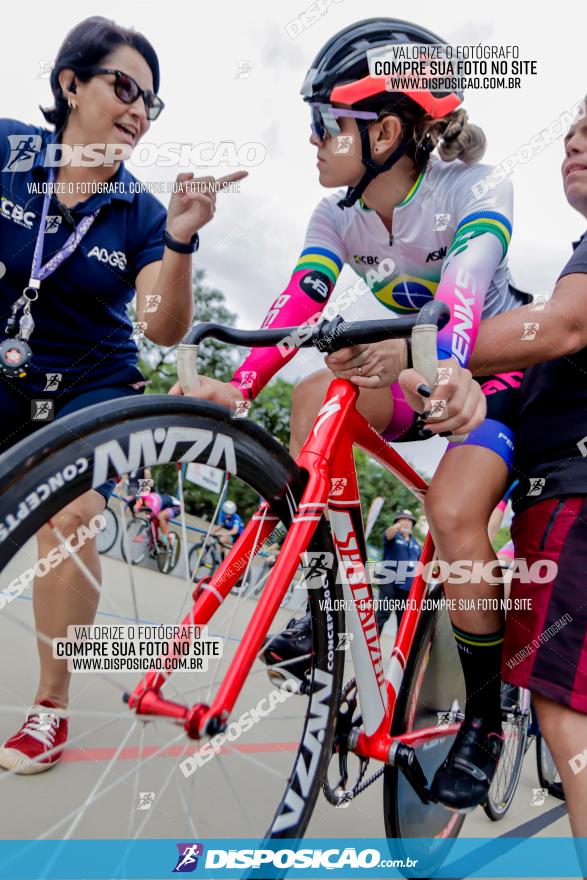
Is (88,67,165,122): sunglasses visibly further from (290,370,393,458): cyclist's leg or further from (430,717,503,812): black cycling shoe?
(430,717,503,812): black cycling shoe

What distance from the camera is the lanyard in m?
2.16

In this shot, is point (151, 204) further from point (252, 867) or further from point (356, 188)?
point (252, 867)

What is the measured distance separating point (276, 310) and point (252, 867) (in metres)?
1.37

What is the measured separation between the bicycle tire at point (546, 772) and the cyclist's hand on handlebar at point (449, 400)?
216cm

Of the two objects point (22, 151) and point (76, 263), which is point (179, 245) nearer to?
point (76, 263)

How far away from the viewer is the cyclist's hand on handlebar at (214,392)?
4.79ft

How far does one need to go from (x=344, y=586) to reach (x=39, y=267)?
137cm

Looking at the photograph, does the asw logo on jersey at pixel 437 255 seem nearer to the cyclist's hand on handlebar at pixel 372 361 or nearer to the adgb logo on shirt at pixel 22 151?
the cyclist's hand on handlebar at pixel 372 361

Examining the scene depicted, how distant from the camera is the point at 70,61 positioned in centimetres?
230

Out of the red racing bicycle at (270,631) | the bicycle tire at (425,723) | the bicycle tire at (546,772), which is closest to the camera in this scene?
the red racing bicycle at (270,631)

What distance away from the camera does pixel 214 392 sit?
1.50 metres

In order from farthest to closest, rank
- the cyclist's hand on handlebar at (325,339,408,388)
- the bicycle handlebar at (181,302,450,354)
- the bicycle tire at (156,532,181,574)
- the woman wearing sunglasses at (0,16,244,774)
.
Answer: the bicycle tire at (156,532,181,574) → the woman wearing sunglasses at (0,16,244,774) → the cyclist's hand on handlebar at (325,339,408,388) → the bicycle handlebar at (181,302,450,354)

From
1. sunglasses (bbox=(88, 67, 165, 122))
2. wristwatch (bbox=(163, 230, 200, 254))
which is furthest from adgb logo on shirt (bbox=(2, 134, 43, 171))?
wristwatch (bbox=(163, 230, 200, 254))

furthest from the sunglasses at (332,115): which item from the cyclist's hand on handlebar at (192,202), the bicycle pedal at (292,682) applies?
the bicycle pedal at (292,682)
